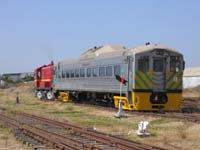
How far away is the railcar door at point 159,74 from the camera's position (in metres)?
25.6

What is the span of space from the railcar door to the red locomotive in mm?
19164

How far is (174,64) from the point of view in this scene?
26.2m

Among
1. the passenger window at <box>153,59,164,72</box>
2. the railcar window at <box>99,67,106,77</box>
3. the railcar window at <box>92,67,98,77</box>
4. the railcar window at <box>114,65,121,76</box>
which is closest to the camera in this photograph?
the passenger window at <box>153,59,164,72</box>

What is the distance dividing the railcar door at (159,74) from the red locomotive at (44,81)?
754 inches

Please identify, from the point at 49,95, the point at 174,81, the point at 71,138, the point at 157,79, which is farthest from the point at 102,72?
the point at 49,95

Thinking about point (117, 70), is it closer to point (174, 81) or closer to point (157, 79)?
point (157, 79)

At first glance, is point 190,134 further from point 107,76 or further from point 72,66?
point 72,66

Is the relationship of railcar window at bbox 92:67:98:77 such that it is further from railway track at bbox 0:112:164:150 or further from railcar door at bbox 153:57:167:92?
railway track at bbox 0:112:164:150

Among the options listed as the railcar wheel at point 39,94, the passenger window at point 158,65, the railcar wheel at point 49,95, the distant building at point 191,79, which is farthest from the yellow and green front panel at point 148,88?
the distant building at point 191,79

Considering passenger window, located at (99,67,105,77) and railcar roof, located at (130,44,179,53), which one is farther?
passenger window, located at (99,67,105,77)

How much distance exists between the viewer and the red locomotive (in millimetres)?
44344

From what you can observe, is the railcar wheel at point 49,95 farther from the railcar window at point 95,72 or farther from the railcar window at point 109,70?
the railcar window at point 109,70

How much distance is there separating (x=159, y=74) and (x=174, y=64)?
1.10m

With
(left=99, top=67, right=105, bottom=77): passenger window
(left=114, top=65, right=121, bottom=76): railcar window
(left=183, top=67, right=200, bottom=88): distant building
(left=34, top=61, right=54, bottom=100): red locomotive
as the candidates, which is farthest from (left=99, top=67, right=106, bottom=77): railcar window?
(left=183, top=67, right=200, bottom=88): distant building
